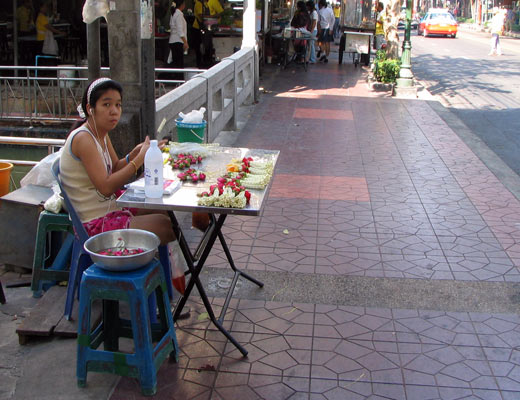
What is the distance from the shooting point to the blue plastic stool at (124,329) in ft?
11.0

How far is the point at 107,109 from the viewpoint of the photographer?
155 inches

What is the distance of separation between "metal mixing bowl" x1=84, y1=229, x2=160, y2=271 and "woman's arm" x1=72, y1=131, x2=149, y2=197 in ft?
1.14

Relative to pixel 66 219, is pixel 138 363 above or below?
below

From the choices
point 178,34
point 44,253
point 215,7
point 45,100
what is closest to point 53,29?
point 178,34

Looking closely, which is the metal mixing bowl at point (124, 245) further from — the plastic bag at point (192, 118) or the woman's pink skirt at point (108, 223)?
the plastic bag at point (192, 118)

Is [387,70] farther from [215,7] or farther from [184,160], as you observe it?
[184,160]

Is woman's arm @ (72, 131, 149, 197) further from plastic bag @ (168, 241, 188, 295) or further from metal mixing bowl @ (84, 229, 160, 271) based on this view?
plastic bag @ (168, 241, 188, 295)

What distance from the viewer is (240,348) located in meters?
3.92

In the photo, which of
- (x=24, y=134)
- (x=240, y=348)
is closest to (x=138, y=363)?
(x=240, y=348)

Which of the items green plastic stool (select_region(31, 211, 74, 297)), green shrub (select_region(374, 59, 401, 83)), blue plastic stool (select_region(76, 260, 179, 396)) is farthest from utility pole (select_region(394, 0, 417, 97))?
blue plastic stool (select_region(76, 260, 179, 396))

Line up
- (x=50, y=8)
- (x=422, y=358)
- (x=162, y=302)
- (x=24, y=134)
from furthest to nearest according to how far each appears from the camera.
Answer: (x=50, y=8), (x=24, y=134), (x=422, y=358), (x=162, y=302)

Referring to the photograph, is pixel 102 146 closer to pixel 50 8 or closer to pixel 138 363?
pixel 138 363

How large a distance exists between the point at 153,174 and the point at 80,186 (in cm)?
54

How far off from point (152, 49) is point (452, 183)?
441 centimetres
